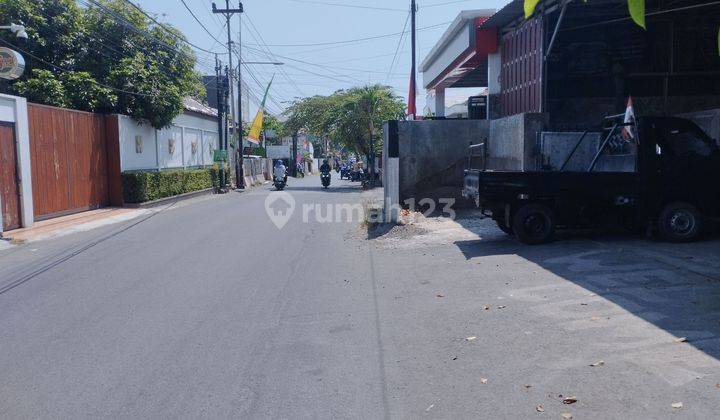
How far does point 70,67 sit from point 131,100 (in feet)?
7.75

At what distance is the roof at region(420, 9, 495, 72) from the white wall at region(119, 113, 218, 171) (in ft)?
39.5

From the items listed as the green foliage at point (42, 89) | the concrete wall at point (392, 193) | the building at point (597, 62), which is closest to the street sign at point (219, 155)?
the green foliage at point (42, 89)

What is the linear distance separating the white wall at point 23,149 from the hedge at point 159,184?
6284 mm

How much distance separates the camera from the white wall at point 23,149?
16.0m

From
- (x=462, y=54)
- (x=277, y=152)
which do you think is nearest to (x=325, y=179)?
(x=462, y=54)

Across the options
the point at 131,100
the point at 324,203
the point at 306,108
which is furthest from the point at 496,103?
the point at 306,108

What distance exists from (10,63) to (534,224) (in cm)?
1292

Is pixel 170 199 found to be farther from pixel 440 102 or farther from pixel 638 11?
pixel 638 11

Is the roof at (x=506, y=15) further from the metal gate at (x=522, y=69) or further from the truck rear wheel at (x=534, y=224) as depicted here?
the truck rear wheel at (x=534, y=224)

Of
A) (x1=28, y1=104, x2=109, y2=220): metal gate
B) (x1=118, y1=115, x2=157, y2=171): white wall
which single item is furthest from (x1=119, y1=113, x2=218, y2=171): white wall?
(x1=28, y1=104, x2=109, y2=220): metal gate

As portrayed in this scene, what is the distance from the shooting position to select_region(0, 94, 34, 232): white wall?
1595 centimetres

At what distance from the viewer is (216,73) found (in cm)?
3741

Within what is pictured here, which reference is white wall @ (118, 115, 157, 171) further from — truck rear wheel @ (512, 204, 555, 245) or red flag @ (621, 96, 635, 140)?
red flag @ (621, 96, 635, 140)

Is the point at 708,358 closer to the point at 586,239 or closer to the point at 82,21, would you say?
the point at 586,239
